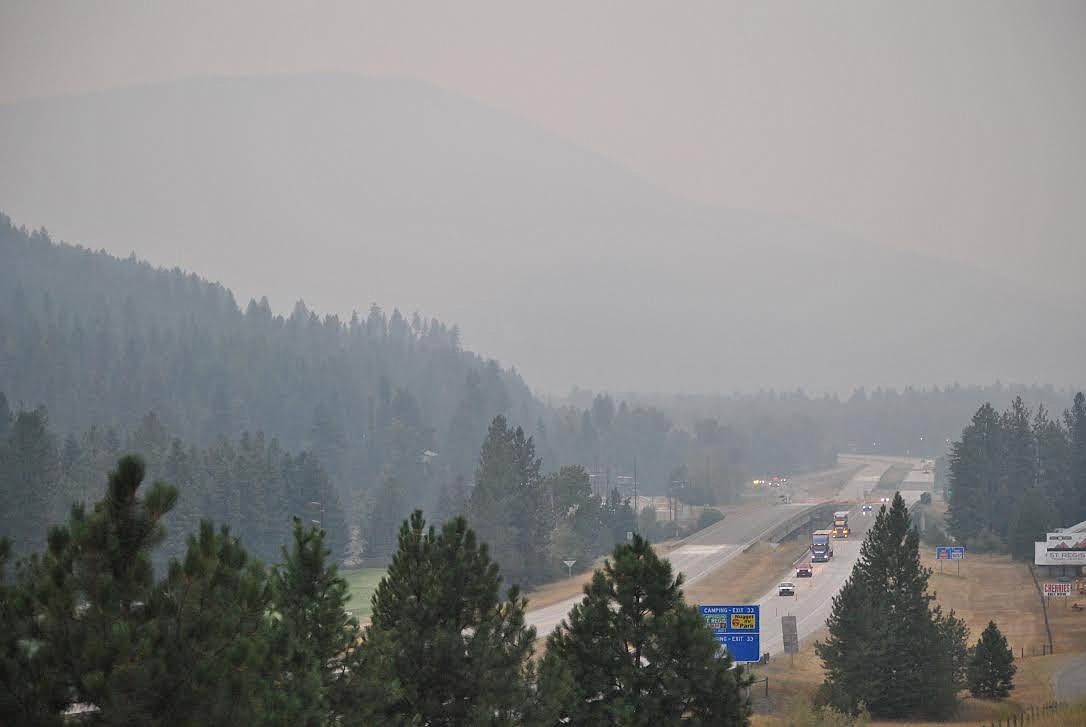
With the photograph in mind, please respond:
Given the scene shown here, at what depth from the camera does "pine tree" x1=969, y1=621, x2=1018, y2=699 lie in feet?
214

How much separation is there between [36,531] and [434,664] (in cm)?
9566

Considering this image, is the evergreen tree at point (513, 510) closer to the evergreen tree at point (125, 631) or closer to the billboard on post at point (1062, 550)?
the billboard on post at point (1062, 550)

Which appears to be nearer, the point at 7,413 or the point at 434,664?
the point at 434,664

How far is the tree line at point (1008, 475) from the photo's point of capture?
146 meters

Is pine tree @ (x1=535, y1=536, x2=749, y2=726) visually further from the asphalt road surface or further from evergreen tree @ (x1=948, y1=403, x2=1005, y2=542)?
evergreen tree @ (x1=948, y1=403, x2=1005, y2=542)

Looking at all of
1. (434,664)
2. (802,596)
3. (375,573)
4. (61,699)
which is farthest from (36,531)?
(61,699)

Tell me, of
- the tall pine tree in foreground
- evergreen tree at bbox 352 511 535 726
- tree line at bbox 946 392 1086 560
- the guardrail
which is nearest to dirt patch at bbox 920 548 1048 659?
tree line at bbox 946 392 1086 560

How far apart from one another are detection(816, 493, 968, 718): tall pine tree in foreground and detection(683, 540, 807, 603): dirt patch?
39.7m

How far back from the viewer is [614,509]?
14562 cm

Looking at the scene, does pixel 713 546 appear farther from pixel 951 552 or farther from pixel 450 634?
pixel 450 634

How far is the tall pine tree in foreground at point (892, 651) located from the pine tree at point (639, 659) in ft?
98.4

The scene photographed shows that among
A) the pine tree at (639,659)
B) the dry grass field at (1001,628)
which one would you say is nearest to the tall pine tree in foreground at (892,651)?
the dry grass field at (1001,628)

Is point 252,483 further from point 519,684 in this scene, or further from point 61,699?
point 61,699

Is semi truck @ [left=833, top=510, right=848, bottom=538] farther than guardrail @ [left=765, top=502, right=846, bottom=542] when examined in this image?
No
